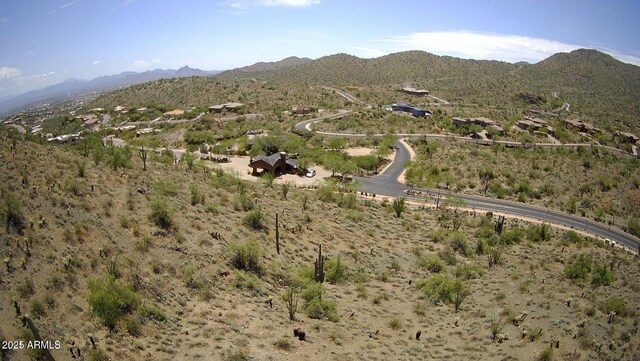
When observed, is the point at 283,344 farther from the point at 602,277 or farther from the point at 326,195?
the point at 326,195

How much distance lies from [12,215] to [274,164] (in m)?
41.1

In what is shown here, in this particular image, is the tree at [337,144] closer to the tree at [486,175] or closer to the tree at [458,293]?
the tree at [486,175]

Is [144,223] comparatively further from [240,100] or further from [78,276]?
[240,100]

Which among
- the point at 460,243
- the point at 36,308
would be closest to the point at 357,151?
the point at 460,243

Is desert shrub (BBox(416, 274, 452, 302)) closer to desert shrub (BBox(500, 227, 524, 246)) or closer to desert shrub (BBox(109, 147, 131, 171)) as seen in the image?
desert shrub (BBox(500, 227, 524, 246))

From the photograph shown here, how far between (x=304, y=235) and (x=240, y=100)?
10685cm

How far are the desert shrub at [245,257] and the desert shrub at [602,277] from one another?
23555 millimetres

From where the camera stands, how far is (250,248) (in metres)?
24.0

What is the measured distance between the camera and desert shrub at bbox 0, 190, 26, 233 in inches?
697

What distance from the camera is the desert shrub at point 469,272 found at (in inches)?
1120

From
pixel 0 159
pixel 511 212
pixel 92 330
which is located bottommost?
pixel 511 212

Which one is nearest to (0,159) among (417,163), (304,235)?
(304,235)

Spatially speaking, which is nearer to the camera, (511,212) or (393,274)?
(393,274)

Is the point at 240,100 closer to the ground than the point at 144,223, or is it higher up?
higher up
